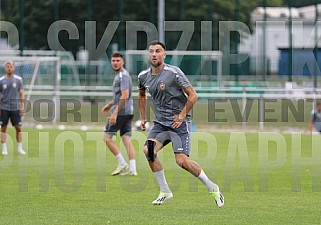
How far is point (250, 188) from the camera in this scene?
1388 cm

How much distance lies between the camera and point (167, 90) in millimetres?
11797

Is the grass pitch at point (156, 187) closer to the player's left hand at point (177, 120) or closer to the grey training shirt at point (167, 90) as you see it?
the player's left hand at point (177, 120)

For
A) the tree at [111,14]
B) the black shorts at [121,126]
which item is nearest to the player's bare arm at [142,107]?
the black shorts at [121,126]

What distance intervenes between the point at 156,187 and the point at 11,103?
741cm

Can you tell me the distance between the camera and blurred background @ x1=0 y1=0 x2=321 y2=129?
3362 cm

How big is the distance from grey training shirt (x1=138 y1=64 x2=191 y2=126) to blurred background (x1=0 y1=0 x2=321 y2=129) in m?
20.3

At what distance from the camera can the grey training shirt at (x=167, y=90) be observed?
11.7 meters

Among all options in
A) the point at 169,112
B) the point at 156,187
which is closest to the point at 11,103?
the point at 156,187

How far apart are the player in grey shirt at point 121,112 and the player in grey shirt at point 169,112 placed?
377 centimetres

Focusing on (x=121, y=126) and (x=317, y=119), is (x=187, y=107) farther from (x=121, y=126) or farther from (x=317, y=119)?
(x=317, y=119)

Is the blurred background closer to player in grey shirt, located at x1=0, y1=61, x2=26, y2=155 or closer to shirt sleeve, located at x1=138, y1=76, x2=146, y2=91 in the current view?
player in grey shirt, located at x1=0, y1=61, x2=26, y2=155

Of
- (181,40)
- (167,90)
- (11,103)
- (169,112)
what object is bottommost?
(11,103)

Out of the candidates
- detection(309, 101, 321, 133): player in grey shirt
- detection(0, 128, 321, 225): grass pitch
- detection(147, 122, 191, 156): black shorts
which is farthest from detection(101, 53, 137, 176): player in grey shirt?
detection(309, 101, 321, 133): player in grey shirt

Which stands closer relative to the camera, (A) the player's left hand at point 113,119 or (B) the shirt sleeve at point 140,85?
(B) the shirt sleeve at point 140,85
